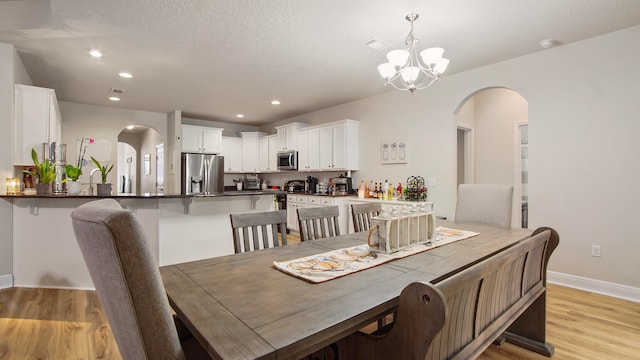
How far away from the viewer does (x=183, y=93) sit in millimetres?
4930

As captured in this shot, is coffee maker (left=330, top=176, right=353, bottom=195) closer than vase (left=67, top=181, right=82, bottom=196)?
No

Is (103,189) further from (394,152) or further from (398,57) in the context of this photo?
(394,152)

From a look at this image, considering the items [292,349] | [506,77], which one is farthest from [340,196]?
[292,349]

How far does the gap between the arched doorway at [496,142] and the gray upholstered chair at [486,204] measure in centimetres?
214

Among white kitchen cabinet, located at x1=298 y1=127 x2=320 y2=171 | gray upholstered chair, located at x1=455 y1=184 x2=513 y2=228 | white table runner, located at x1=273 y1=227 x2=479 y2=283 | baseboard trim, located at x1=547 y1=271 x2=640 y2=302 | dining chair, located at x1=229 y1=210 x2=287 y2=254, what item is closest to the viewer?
white table runner, located at x1=273 y1=227 x2=479 y2=283

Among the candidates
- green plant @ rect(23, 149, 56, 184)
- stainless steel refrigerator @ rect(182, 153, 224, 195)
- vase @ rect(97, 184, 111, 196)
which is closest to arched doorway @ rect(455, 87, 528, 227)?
vase @ rect(97, 184, 111, 196)

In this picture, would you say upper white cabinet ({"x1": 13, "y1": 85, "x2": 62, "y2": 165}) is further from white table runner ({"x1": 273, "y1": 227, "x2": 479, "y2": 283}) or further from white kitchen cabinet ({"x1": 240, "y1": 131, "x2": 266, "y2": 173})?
white kitchen cabinet ({"x1": 240, "y1": 131, "x2": 266, "y2": 173})

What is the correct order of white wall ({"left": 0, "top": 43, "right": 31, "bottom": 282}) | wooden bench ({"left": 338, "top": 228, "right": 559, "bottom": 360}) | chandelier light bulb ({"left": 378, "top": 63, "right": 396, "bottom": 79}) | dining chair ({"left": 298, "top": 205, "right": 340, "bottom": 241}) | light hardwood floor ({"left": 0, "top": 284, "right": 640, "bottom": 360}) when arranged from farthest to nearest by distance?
white wall ({"left": 0, "top": 43, "right": 31, "bottom": 282}), chandelier light bulb ({"left": 378, "top": 63, "right": 396, "bottom": 79}), dining chair ({"left": 298, "top": 205, "right": 340, "bottom": 241}), light hardwood floor ({"left": 0, "top": 284, "right": 640, "bottom": 360}), wooden bench ({"left": 338, "top": 228, "right": 559, "bottom": 360})

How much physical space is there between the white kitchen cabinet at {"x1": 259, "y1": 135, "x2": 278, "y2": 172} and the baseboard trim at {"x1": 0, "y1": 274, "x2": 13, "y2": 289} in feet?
15.1

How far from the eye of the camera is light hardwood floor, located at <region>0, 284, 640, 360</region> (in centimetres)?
202

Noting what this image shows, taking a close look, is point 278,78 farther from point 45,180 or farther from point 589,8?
point 589,8

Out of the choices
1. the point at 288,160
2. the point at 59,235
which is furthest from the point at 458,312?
the point at 288,160

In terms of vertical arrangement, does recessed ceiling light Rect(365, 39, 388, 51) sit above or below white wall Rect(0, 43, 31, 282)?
above

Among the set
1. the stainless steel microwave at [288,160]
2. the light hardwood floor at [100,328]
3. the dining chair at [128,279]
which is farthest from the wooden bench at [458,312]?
the stainless steel microwave at [288,160]
